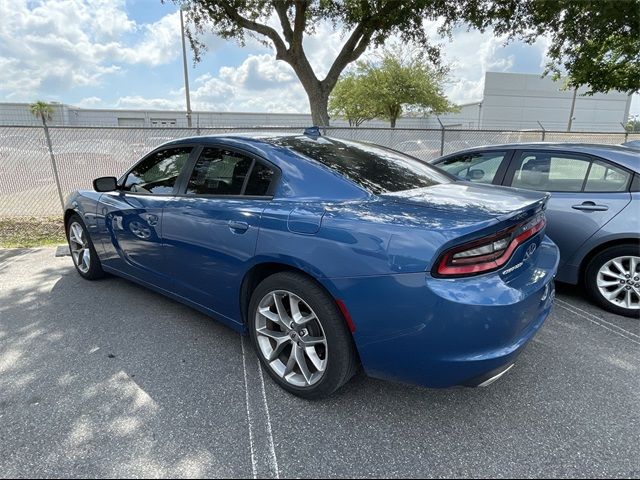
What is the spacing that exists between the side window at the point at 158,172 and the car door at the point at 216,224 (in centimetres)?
23

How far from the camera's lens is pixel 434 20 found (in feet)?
32.2

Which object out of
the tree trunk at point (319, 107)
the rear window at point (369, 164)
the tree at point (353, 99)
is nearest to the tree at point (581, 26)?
the tree trunk at point (319, 107)

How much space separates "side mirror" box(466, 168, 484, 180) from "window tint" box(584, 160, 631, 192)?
104 cm

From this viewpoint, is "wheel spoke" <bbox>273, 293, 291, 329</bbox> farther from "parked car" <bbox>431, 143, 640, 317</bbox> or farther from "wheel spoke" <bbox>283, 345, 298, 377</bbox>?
"parked car" <bbox>431, 143, 640, 317</bbox>

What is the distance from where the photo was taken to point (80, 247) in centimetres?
444

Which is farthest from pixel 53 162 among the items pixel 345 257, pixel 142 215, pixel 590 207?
pixel 590 207

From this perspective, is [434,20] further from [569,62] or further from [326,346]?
[326,346]

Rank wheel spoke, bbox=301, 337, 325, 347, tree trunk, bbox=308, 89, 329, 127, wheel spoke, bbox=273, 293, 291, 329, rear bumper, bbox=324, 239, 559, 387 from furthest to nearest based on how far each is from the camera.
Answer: tree trunk, bbox=308, 89, 329, 127 < wheel spoke, bbox=273, 293, 291, 329 < wheel spoke, bbox=301, 337, 325, 347 < rear bumper, bbox=324, 239, 559, 387

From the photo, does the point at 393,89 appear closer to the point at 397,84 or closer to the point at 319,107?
the point at 397,84

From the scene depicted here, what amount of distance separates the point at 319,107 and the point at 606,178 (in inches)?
283

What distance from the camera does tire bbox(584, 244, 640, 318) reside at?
3.45 m

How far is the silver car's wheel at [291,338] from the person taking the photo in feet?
7.64

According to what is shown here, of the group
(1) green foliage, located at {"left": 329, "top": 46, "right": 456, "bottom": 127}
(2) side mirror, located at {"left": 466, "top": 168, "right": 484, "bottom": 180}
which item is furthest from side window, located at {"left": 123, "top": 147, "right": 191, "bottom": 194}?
(1) green foliage, located at {"left": 329, "top": 46, "right": 456, "bottom": 127}

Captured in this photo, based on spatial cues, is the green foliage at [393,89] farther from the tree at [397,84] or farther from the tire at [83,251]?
the tire at [83,251]
